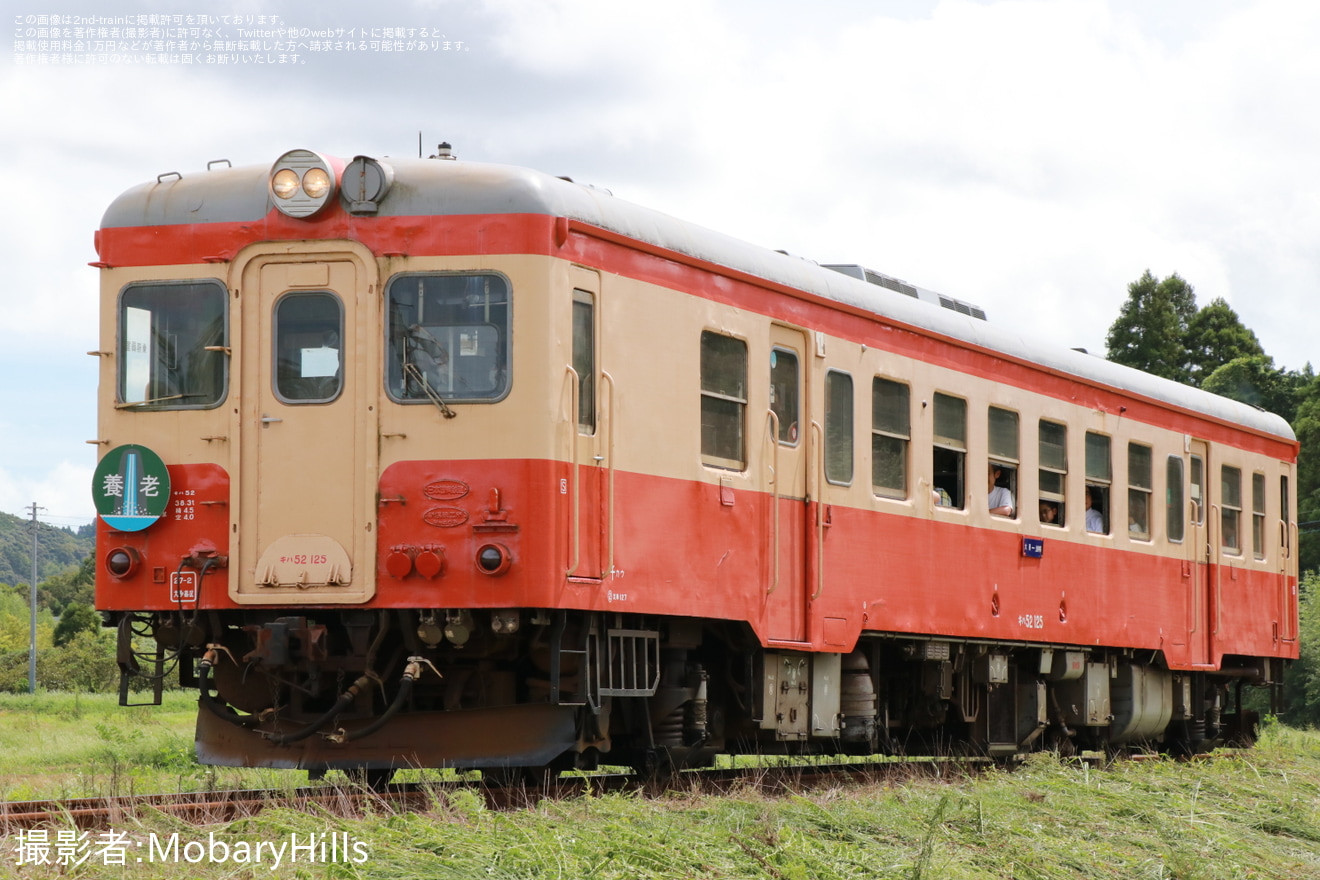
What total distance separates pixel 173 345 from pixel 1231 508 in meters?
11.9

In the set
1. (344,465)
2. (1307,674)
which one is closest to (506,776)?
(344,465)

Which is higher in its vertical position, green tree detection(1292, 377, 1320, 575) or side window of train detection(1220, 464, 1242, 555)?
green tree detection(1292, 377, 1320, 575)

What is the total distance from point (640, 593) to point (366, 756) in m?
1.76

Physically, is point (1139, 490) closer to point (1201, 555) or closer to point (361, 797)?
point (1201, 555)

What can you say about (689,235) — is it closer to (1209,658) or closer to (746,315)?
(746,315)

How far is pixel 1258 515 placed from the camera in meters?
18.5

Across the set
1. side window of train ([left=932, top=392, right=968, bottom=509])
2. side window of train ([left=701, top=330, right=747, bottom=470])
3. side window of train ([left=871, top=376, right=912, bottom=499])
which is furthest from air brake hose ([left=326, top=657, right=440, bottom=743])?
side window of train ([left=932, top=392, right=968, bottom=509])

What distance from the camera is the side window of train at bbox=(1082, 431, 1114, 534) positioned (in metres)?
15.1

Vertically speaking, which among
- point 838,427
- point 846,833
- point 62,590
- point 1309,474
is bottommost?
point 62,590

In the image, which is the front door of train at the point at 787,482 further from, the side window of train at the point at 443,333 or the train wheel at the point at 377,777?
the train wheel at the point at 377,777

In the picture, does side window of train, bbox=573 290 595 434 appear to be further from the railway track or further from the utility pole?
the utility pole

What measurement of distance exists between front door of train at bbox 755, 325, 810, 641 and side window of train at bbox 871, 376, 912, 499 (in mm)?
978

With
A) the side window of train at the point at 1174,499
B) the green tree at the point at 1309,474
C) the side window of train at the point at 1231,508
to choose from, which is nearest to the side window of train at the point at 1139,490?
the side window of train at the point at 1174,499

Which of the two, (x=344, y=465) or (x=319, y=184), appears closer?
(x=344, y=465)
